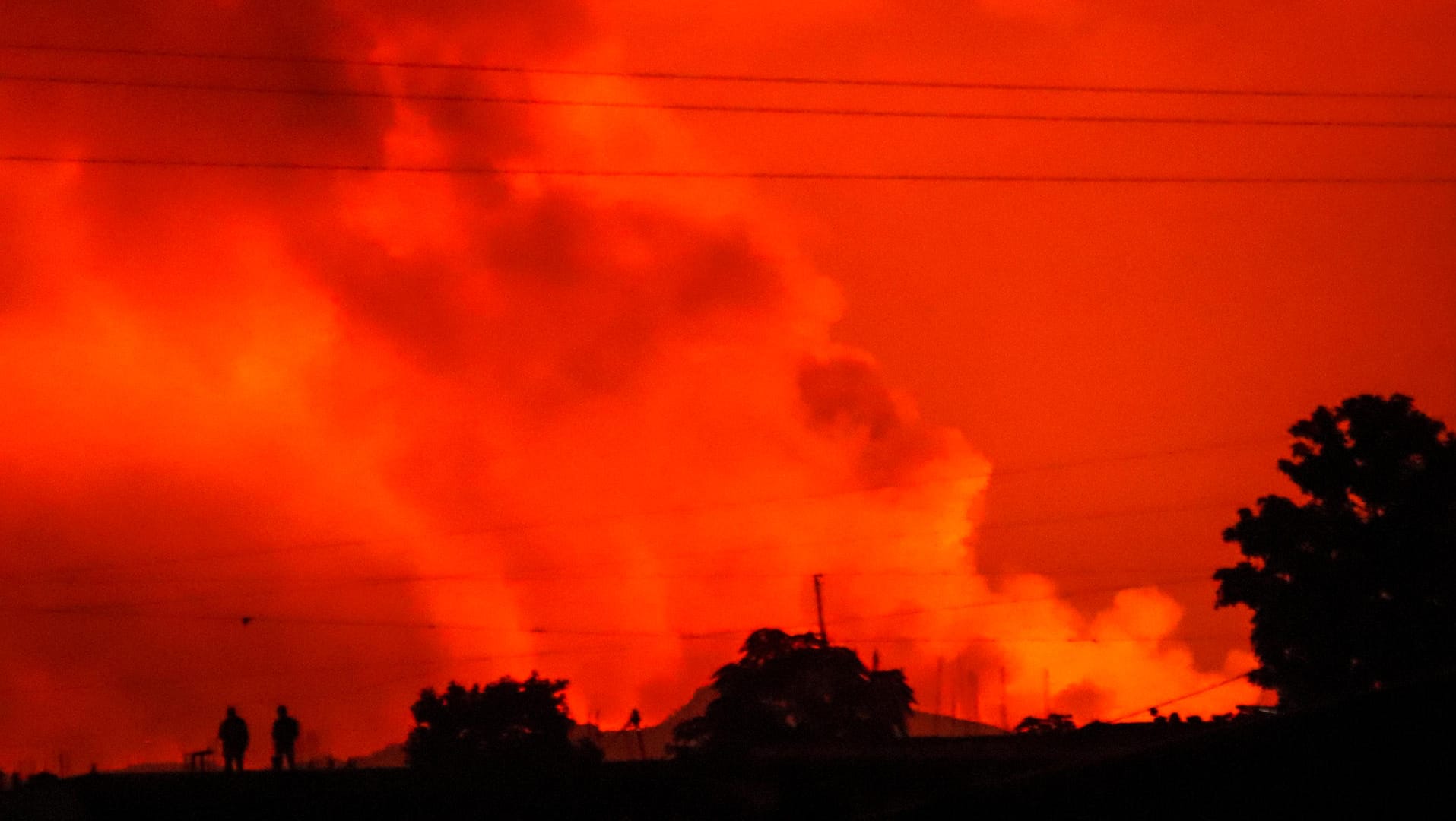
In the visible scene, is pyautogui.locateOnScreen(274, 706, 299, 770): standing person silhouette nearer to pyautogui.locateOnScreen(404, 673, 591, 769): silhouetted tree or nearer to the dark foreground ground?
the dark foreground ground

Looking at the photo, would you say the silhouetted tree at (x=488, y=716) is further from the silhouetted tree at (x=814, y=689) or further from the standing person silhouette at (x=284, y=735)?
the standing person silhouette at (x=284, y=735)

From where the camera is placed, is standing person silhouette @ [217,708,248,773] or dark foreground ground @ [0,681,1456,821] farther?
standing person silhouette @ [217,708,248,773]

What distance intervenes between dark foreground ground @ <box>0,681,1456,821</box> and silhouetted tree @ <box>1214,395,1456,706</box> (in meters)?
9.74

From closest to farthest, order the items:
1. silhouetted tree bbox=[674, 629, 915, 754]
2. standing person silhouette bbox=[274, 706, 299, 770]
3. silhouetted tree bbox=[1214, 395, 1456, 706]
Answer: standing person silhouette bbox=[274, 706, 299, 770] < silhouetted tree bbox=[1214, 395, 1456, 706] < silhouetted tree bbox=[674, 629, 915, 754]

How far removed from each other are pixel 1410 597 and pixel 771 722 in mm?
40179

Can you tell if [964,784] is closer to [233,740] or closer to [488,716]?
[233,740]

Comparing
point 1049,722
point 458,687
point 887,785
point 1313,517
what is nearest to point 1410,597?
point 1313,517

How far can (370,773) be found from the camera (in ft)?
135

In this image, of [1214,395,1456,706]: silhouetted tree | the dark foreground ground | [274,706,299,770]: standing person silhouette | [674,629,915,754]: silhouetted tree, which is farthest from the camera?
[674,629,915,754]: silhouetted tree

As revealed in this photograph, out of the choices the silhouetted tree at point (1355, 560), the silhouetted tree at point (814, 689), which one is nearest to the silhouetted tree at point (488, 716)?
the silhouetted tree at point (814, 689)

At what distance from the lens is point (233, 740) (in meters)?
38.9

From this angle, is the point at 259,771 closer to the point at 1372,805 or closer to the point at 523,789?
the point at 523,789

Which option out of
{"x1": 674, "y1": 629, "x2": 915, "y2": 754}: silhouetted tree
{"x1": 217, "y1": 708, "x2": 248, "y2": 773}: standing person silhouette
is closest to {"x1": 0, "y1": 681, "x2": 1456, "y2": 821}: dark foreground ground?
{"x1": 217, "y1": 708, "x2": 248, "y2": 773}: standing person silhouette

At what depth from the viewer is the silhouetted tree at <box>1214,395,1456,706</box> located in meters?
59.6
